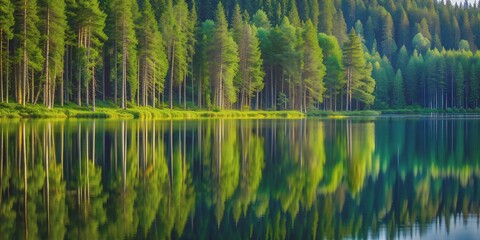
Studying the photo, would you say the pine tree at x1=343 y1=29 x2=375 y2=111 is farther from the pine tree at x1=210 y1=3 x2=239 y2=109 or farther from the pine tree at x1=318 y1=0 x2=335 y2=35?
the pine tree at x1=318 y1=0 x2=335 y2=35

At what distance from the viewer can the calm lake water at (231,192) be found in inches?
441

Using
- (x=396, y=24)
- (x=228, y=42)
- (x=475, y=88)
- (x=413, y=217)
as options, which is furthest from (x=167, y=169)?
(x=396, y=24)

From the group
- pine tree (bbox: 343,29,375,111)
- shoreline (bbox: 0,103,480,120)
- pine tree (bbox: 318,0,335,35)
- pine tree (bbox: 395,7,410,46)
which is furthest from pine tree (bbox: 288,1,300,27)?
pine tree (bbox: 395,7,410,46)

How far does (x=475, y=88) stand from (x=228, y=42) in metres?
65.5

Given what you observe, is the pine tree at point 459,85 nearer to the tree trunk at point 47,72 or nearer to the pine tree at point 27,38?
the tree trunk at point 47,72

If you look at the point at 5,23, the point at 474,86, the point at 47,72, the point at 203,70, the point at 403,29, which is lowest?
the point at 47,72

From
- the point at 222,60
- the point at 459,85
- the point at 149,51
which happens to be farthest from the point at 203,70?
the point at 459,85

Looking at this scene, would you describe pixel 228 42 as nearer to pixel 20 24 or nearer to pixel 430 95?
pixel 20 24

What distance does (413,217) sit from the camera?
12.6 metres

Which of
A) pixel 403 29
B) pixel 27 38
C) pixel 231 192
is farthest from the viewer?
pixel 403 29

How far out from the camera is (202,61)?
8431cm

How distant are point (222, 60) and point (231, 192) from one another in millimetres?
65735

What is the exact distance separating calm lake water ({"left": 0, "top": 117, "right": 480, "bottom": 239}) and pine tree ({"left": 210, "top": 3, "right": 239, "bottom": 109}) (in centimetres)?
5384

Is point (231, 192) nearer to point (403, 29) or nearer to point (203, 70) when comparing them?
point (203, 70)
